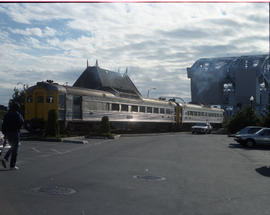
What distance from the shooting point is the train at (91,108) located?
2609cm

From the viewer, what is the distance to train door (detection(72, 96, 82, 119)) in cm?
2692

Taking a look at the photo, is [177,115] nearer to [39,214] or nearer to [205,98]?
[39,214]

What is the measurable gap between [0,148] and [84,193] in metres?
5.66

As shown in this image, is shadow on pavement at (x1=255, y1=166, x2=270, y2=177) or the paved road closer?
the paved road

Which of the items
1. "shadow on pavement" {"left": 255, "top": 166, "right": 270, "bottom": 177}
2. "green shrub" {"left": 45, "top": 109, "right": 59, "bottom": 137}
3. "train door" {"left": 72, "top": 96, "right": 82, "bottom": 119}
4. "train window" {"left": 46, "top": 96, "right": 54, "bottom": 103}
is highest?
"train window" {"left": 46, "top": 96, "right": 54, "bottom": 103}

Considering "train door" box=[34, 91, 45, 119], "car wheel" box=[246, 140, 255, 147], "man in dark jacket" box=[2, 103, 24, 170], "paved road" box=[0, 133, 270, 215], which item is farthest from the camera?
"train door" box=[34, 91, 45, 119]

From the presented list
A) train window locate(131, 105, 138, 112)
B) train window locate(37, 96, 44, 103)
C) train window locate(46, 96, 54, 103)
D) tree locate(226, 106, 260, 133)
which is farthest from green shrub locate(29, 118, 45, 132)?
tree locate(226, 106, 260, 133)

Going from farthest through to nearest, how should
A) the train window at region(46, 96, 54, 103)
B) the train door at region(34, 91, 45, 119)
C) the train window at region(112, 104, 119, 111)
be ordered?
the train window at region(112, 104, 119, 111)
the train door at region(34, 91, 45, 119)
the train window at region(46, 96, 54, 103)

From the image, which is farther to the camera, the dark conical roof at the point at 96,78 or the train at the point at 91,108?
the dark conical roof at the point at 96,78

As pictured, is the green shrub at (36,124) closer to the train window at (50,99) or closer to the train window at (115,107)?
the train window at (50,99)

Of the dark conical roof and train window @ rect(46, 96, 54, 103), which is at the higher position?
the dark conical roof

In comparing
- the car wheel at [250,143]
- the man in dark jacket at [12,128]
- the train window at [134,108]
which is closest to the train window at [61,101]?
the train window at [134,108]

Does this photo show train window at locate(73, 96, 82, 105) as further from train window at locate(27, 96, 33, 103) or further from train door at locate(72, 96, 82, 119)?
train window at locate(27, 96, 33, 103)

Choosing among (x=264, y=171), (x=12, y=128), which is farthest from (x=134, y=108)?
(x=12, y=128)
